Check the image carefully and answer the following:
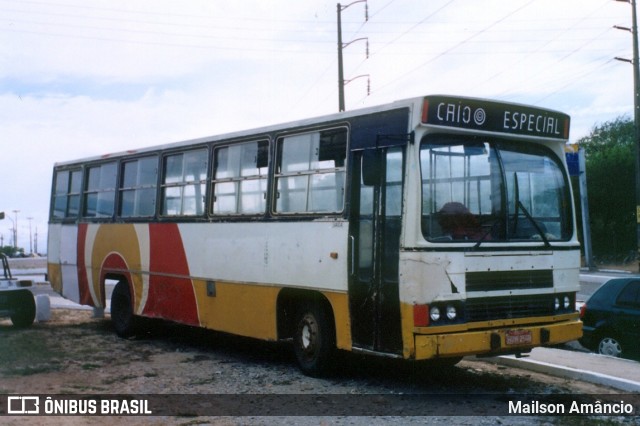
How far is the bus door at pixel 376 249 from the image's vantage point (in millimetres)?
8453

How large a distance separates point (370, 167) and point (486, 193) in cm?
133

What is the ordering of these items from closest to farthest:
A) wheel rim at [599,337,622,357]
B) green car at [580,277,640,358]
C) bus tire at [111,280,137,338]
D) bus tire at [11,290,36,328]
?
green car at [580,277,640,358], wheel rim at [599,337,622,357], bus tire at [111,280,137,338], bus tire at [11,290,36,328]

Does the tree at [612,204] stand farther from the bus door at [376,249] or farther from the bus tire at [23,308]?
the bus door at [376,249]

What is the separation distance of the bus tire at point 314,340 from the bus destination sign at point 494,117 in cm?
283

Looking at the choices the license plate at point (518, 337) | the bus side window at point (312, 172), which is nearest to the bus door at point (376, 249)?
the bus side window at point (312, 172)

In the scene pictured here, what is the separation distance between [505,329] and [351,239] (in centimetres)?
200

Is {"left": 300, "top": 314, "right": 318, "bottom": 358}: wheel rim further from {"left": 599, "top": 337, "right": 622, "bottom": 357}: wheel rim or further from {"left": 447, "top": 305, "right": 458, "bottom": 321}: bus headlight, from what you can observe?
{"left": 599, "top": 337, "right": 622, "bottom": 357}: wheel rim

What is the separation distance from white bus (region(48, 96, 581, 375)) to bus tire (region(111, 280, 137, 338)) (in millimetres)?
2187

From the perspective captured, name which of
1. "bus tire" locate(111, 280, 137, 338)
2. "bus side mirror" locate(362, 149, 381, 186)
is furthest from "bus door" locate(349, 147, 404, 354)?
"bus tire" locate(111, 280, 137, 338)

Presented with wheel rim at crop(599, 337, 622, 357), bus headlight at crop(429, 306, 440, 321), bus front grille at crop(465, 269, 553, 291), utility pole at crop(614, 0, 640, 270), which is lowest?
wheel rim at crop(599, 337, 622, 357)

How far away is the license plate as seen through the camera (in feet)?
27.5

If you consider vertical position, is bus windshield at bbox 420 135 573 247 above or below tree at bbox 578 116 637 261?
below

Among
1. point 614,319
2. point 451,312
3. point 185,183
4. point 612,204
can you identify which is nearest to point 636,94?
point 612,204

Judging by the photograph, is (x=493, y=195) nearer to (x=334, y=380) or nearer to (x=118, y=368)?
(x=334, y=380)
